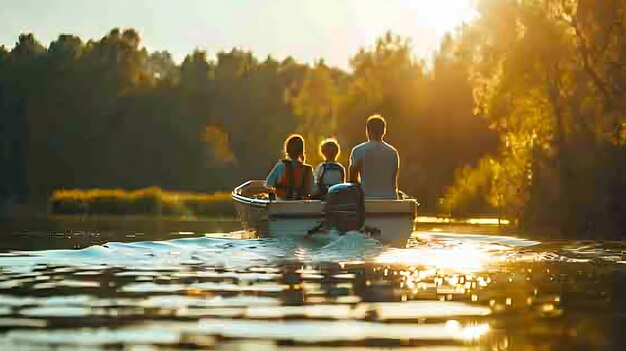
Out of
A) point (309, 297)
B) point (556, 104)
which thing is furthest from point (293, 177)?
point (556, 104)

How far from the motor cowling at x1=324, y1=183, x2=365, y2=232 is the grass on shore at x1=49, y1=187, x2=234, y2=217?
3092 centimetres

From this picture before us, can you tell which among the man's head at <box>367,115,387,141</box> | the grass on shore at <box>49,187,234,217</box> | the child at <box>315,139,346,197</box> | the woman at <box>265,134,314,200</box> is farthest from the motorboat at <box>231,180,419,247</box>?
the grass on shore at <box>49,187,234,217</box>

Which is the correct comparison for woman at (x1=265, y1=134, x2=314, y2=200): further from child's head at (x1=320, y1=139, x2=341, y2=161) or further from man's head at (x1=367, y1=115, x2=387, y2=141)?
man's head at (x1=367, y1=115, x2=387, y2=141)

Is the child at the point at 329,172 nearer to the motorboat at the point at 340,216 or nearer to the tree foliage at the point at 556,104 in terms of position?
the motorboat at the point at 340,216

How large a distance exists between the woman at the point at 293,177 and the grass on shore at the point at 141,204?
29.0 metres

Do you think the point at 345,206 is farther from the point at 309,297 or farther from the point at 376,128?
the point at 309,297

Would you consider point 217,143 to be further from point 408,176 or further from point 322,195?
point 322,195

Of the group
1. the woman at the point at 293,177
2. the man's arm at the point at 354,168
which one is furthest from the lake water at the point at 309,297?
the woman at the point at 293,177

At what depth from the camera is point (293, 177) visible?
19.2 m

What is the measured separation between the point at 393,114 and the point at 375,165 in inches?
1703

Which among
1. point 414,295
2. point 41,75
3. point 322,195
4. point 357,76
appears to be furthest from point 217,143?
point 414,295

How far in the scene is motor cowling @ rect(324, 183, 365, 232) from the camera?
17.3m

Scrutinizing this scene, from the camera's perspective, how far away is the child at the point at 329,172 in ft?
61.9

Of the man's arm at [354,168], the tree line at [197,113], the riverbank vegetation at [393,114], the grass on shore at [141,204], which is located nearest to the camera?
the man's arm at [354,168]
